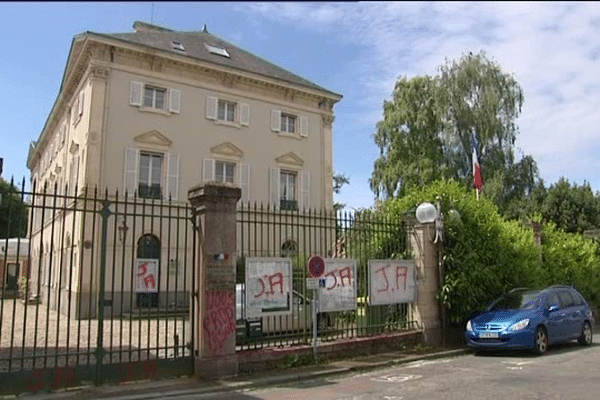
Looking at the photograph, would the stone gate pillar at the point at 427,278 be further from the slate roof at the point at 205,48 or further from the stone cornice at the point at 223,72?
the slate roof at the point at 205,48

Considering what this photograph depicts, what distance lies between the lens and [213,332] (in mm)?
8852

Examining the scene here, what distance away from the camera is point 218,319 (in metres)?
8.93

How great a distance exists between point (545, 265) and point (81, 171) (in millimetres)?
18427

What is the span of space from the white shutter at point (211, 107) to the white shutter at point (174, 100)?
1467mm

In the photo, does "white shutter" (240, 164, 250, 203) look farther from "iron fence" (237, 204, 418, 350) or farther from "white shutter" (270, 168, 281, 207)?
"iron fence" (237, 204, 418, 350)

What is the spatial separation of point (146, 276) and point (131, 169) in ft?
51.4

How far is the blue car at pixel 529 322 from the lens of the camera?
11.4 meters

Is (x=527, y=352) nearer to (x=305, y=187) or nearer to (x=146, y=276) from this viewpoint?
(x=146, y=276)

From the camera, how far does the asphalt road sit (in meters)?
7.67

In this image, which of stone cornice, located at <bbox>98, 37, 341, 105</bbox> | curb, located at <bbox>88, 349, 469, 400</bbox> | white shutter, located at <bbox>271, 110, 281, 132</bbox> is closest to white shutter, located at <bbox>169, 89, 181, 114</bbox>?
stone cornice, located at <bbox>98, 37, 341, 105</bbox>

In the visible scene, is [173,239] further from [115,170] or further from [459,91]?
[459,91]

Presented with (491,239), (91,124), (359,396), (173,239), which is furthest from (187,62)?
(359,396)

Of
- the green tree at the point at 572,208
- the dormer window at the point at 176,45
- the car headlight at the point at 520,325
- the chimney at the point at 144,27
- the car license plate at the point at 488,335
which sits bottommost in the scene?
the car license plate at the point at 488,335

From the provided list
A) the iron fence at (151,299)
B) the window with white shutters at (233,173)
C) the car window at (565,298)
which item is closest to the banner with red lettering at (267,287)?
the iron fence at (151,299)
